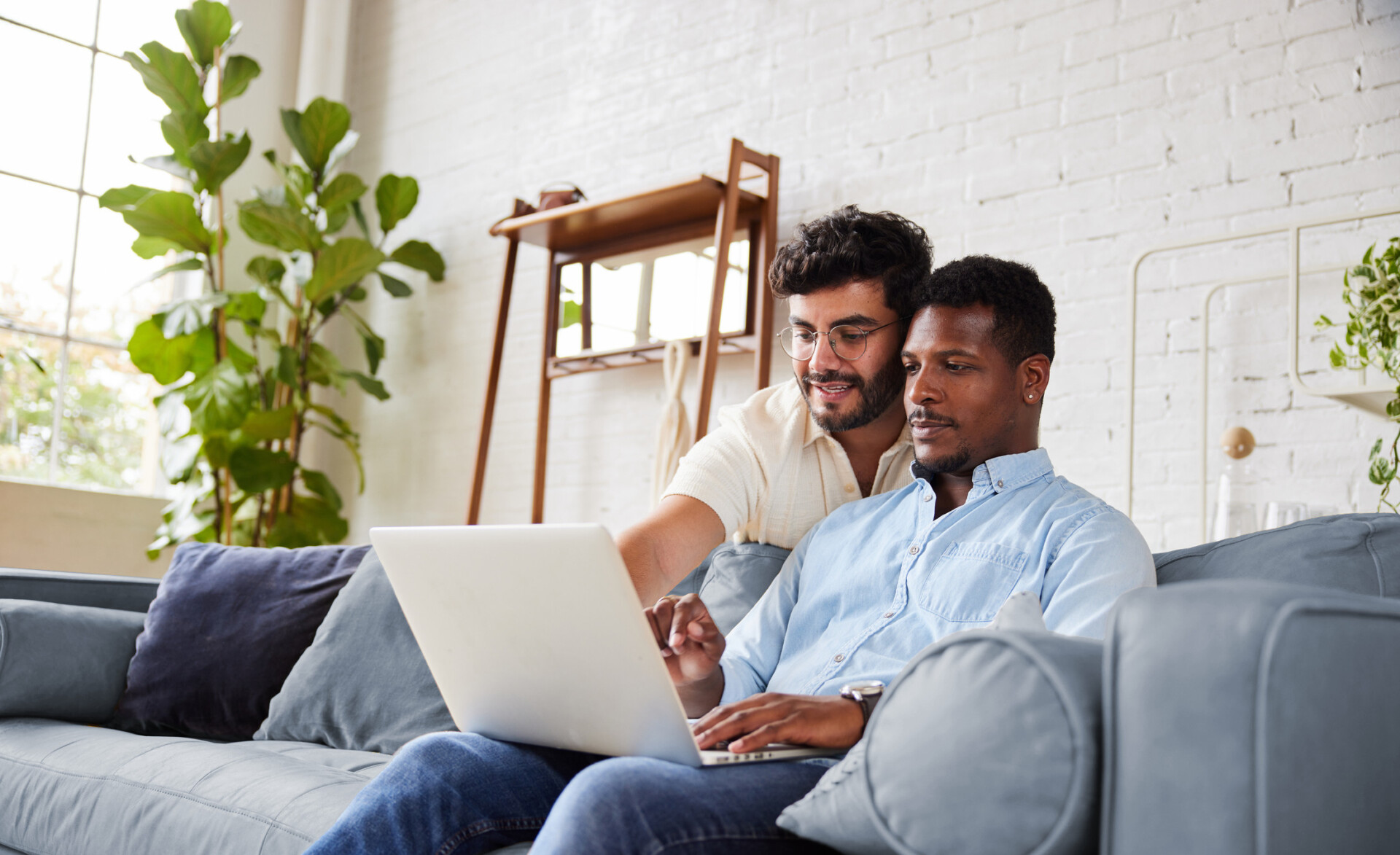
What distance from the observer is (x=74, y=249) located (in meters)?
3.80

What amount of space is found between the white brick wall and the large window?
0.82 m

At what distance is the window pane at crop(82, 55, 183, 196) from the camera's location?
12.8ft

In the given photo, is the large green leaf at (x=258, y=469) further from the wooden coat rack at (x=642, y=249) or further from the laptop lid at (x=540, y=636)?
the laptop lid at (x=540, y=636)

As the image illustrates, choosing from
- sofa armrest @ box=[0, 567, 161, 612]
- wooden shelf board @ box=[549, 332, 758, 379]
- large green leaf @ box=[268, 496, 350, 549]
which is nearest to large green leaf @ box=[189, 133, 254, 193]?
large green leaf @ box=[268, 496, 350, 549]

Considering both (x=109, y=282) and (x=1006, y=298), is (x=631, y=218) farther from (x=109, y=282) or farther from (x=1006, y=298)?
(x=109, y=282)

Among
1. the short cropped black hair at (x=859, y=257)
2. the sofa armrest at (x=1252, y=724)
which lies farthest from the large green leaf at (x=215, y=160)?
the sofa armrest at (x=1252, y=724)

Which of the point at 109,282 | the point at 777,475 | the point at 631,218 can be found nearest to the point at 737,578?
the point at 777,475

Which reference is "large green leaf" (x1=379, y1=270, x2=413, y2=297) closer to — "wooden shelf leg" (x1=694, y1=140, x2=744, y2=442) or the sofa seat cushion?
"wooden shelf leg" (x1=694, y1=140, x2=744, y2=442)

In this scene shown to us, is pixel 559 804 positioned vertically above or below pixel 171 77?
below

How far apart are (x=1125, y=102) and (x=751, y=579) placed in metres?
1.47

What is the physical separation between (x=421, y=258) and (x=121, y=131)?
1196 mm

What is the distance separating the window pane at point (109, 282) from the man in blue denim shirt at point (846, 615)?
3.15 m

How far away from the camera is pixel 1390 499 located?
6.83ft

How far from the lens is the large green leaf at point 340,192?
3695 mm
